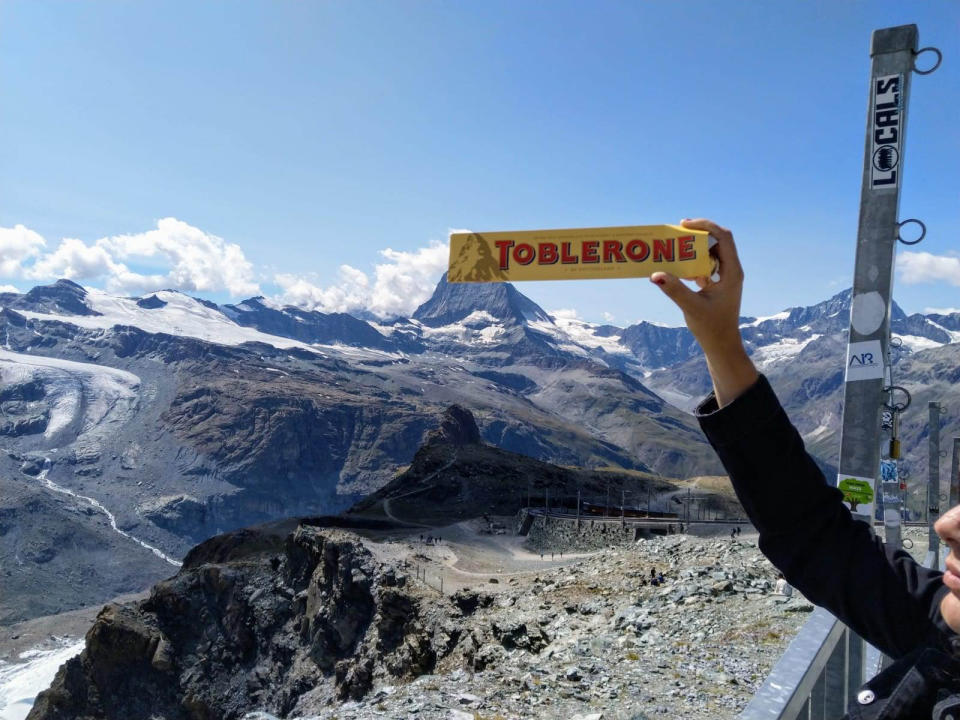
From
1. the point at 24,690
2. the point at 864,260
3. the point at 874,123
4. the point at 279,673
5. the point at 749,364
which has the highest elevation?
the point at 874,123

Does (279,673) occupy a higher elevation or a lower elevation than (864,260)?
lower

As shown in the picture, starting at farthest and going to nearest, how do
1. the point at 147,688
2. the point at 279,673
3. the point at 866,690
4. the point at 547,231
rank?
the point at 147,688, the point at 279,673, the point at 547,231, the point at 866,690

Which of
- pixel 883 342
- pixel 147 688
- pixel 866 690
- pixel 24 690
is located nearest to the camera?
pixel 866 690

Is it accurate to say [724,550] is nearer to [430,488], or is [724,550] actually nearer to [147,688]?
[147,688]

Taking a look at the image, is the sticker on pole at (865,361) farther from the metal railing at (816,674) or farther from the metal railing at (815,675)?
the metal railing at (815,675)

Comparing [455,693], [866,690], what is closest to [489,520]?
[455,693]

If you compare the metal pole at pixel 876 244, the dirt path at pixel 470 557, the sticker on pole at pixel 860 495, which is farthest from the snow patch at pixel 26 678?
the metal pole at pixel 876 244

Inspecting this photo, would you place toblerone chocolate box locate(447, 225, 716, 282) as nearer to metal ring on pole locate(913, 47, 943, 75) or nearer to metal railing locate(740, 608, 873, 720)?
metal railing locate(740, 608, 873, 720)
